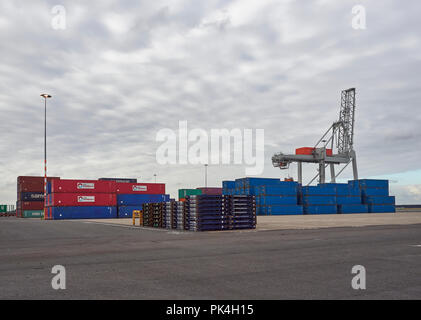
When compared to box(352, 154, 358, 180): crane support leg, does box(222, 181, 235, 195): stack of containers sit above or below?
below

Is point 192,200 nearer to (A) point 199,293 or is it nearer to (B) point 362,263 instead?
(B) point 362,263

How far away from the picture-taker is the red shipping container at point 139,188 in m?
52.4

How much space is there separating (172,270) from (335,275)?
11.1 feet

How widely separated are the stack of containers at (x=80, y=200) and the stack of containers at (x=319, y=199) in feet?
96.8

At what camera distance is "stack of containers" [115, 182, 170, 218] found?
51.7 metres

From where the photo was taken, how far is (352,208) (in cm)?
6284

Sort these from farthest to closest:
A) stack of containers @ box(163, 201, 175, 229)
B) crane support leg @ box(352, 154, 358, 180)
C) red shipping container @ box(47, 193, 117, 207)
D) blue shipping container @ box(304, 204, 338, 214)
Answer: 1. crane support leg @ box(352, 154, 358, 180)
2. blue shipping container @ box(304, 204, 338, 214)
3. red shipping container @ box(47, 193, 117, 207)
4. stack of containers @ box(163, 201, 175, 229)

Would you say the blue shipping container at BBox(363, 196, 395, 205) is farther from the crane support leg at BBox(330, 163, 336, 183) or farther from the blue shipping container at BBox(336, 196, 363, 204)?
the crane support leg at BBox(330, 163, 336, 183)

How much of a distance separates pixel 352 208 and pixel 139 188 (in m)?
35.3

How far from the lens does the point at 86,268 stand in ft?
28.2

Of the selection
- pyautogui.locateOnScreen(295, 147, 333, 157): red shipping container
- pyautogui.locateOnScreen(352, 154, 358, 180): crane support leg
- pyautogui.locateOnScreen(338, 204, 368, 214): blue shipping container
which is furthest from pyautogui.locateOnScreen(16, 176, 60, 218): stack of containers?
pyautogui.locateOnScreen(352, 154, 358, 180): crane support leg

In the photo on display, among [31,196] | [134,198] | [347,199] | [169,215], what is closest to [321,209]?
[347,199]

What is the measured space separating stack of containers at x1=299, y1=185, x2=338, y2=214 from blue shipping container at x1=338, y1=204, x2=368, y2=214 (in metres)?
1.20

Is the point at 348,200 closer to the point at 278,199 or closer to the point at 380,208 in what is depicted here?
the point at 380,208
